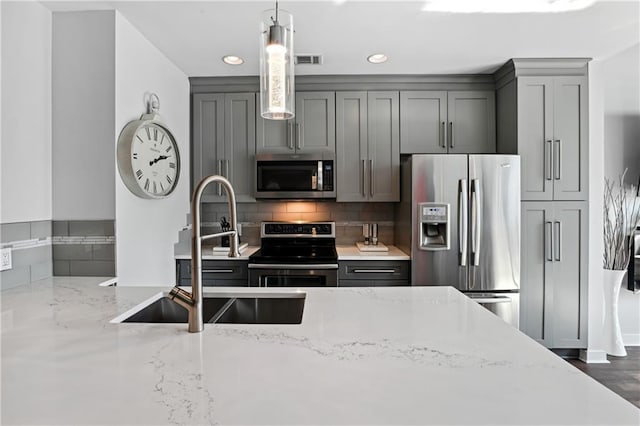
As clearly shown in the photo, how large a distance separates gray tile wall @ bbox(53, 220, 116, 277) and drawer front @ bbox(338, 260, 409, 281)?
5.32 ft

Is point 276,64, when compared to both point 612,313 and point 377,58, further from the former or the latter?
point 612,313

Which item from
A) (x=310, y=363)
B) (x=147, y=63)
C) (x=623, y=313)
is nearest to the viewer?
(x=310, y=363)

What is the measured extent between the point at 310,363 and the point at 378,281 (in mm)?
2197

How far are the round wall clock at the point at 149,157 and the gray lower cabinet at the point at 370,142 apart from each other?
137 cm

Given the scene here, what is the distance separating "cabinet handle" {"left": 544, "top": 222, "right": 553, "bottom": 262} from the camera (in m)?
3.04

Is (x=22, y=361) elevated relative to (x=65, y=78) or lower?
lower

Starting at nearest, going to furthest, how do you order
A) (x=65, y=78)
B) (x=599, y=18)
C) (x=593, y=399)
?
(x=593, y=399), (x=65, y=78), (x=599, y=18)

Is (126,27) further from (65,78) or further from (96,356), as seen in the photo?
(96,356)

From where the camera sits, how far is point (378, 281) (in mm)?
3043

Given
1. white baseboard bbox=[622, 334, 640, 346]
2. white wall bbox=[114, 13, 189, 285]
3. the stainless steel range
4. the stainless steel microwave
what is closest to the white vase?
white baseboard bbox=[622, 334, 640, 346]

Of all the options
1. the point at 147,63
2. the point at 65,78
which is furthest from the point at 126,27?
the point at 65,78

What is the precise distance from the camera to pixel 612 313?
129 inches

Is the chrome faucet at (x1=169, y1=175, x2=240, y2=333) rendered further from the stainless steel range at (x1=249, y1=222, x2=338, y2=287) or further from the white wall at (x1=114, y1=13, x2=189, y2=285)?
the stainless steel range at (x1=249, y1=222, x2=338, y2=287)

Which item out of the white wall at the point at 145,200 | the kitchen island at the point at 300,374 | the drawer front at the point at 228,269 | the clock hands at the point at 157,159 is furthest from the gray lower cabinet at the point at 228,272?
the kitchen island at the point at 300,374
